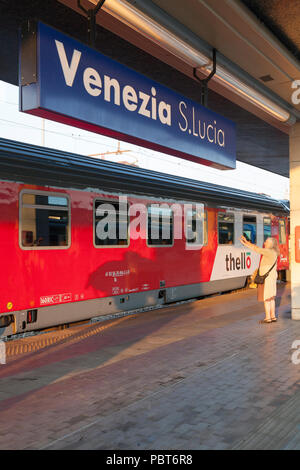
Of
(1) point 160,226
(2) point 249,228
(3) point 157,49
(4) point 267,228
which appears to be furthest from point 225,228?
(3) point 157,49

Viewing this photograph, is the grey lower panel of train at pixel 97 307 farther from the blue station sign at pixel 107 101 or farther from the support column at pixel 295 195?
the blue station sign at pixel 107 101

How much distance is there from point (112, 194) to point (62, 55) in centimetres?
534

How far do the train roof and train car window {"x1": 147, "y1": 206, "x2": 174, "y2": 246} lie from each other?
38 cm

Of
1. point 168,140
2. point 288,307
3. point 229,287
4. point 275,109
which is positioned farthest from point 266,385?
point 229,287

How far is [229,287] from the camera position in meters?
13.5

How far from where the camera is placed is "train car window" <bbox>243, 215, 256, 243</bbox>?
1418 cm

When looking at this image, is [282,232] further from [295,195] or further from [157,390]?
[157,390]

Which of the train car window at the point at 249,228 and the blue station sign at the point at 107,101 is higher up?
the blue station sign at the point at 107,101

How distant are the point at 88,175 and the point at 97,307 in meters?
2.50

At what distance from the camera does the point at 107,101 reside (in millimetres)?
4344

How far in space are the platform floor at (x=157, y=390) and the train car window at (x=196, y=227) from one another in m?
3.29

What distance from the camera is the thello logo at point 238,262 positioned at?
1332 centimetres

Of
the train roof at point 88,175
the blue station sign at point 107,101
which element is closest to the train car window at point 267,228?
the train roof at point 88,175

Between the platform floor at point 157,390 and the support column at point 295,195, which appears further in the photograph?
the support column at point 295,195
